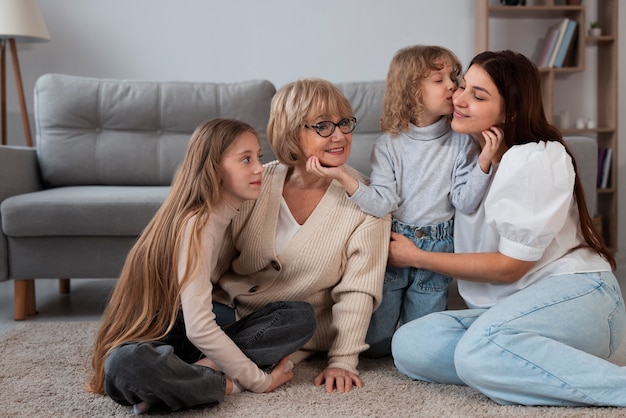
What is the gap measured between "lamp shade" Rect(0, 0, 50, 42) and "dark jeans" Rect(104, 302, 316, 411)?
2.30m

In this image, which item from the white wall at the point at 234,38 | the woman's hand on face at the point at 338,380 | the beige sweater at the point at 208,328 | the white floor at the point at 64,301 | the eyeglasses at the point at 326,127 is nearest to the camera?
the beige sweater at the point at 208,328

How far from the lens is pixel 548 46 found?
13.2ft

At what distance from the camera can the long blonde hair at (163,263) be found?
1.59 metres

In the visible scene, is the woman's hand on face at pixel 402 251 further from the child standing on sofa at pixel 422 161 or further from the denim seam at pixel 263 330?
the denim seam at pixel 263 330

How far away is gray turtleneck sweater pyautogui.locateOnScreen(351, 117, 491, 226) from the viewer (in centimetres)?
186

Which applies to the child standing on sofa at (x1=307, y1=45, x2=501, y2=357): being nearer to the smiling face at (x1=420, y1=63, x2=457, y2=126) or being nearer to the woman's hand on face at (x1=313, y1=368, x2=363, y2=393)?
the smiling face at (x1=420, y1=63, x2=457, y2=126)

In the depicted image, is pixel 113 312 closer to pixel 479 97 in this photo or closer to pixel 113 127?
pixel 479 97

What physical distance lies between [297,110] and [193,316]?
22.6 inches

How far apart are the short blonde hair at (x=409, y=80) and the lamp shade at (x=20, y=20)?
227 cm

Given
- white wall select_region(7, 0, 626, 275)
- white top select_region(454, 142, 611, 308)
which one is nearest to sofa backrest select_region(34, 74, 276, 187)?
white wall select_region(7, 0, 626, 275)

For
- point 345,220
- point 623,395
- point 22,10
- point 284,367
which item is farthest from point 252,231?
point 22,10

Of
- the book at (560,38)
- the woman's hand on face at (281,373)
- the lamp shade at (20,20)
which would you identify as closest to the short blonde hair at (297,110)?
the woman's hand on face at (281,373)

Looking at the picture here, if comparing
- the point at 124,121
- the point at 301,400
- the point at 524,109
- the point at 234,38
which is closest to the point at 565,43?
the point at 234,38

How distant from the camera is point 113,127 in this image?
315 centimetres
